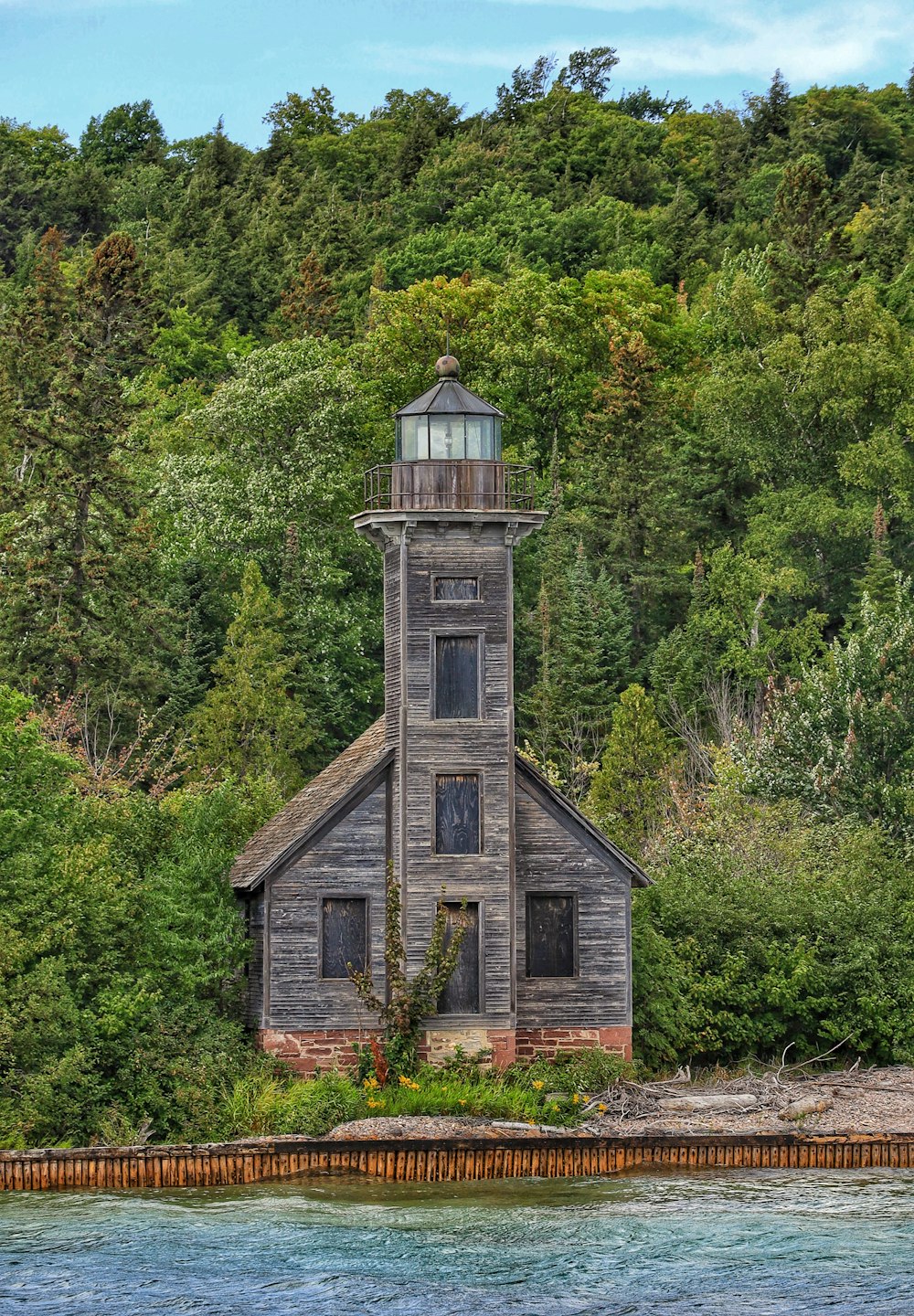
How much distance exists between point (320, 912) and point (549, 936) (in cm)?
407

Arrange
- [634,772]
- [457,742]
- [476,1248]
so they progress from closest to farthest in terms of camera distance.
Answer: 1. [476,1248]
2. [457,742]
3. [634,772]

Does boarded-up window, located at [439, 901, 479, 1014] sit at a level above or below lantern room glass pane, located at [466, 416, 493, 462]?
below

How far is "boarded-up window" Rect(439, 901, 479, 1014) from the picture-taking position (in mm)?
34719

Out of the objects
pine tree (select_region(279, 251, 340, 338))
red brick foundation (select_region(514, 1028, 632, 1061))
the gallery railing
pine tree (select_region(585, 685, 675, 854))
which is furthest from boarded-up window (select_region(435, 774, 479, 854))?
pine tree (select_region(279, 251, 340, 338))

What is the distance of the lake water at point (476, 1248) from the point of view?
82.3 ft

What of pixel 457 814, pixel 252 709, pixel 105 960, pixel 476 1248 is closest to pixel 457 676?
pixel 457 814

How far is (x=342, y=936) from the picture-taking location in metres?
35.4

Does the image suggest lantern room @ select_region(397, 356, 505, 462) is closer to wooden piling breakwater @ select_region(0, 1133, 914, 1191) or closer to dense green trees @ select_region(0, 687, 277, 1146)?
dense green trees @ select_region(0, 687, 277, 1146)

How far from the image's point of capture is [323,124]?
123 m

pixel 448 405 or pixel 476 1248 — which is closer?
pixel 476 1248

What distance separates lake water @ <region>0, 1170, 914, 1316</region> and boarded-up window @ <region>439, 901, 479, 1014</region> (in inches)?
164

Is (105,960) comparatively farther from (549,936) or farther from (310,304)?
(310,304)

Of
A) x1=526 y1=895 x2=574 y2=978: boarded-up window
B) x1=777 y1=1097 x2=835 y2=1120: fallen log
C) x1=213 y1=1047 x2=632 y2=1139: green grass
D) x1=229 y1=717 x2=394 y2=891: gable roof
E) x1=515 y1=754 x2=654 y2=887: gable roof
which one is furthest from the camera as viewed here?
x1=515 y1=754 x2=654 y2=887: gable roof

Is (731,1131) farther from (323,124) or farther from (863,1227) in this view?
(323,124)
